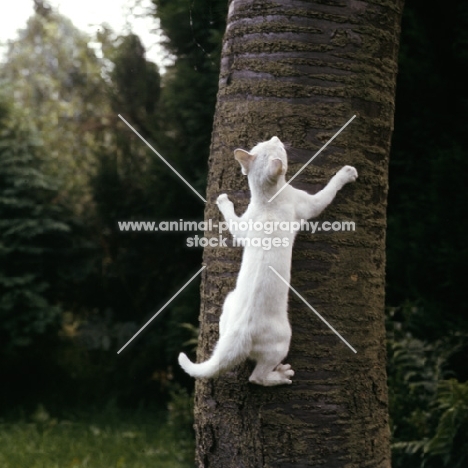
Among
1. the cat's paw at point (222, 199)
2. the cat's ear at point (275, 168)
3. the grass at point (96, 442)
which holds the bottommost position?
the grass at point (96, 442)

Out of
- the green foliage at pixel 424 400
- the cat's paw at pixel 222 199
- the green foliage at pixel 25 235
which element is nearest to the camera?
the cat's paw at pixel 222 199

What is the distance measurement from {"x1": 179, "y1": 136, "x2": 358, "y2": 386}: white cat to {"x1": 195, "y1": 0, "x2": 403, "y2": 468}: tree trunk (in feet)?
0.24

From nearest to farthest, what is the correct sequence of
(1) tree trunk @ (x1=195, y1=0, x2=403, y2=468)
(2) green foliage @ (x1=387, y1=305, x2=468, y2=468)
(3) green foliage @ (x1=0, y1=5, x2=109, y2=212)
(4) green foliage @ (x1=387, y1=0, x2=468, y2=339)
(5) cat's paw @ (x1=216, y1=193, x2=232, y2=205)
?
(1) tree trunk @ (x1=195, y1=0, x2=403, y2=468) → (5) cat's paw @ (x1=216, y1=193, x2=232, y2=205) → (2) green foliage @ (x1=387, y1=305, x2=468, y2=468) → (4) green foliage @ (x1=387, y1=0, x2=468, y2=339) → (3) green foliage @ (x1=0, y1=5, x2=109, y2=212)

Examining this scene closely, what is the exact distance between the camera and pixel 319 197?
206 centimetres

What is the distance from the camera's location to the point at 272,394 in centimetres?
202

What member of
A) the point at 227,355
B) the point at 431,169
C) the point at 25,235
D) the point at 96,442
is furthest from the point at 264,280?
the point at 25,235

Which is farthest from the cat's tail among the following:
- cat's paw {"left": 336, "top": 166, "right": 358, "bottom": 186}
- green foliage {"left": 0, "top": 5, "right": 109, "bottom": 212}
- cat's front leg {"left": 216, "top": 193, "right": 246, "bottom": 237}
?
green foliage {"left": 0, "top": 5, "right": 109, "bottom": 212}

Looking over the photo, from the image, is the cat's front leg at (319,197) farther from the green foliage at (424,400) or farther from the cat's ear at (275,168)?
the green foliage at (424,400)

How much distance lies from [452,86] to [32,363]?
506 cm

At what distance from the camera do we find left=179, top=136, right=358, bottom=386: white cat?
76.1 inches

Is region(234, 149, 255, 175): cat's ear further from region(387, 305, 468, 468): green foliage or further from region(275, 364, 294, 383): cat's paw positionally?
region(387, 305, 468, 468): green foliage

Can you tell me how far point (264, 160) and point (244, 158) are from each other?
81 millimetres

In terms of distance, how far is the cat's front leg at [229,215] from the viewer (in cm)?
208

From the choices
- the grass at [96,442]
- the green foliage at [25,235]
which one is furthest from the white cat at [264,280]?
the green foliage at [25,235]
